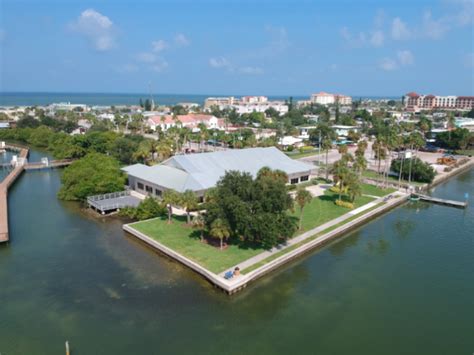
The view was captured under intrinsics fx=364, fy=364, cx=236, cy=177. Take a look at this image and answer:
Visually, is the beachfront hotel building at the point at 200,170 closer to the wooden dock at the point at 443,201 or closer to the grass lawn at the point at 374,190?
the grass lawn at the point at 374,190

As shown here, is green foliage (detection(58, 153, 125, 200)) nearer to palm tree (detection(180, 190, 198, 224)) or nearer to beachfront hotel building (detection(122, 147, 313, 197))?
beachfront hotel building (detection(122, 147, 313, 197))

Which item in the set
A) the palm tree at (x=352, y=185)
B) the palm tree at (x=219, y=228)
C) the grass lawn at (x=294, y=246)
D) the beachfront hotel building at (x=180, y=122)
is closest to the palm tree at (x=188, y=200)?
the palm tree at (x=219, y=228)

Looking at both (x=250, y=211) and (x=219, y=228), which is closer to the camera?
(x=219, y=228)

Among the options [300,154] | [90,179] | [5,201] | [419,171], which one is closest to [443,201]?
[419,171]

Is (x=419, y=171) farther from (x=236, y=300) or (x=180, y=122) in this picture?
(x=180, y=122)

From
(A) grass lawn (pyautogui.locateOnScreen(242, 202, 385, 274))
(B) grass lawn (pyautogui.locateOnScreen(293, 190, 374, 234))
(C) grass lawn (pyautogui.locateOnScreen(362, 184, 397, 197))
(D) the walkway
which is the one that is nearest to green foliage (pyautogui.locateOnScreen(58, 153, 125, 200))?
(B) grass lawn (pyautogui.locateOnScreen(293, 190, 374, 234))

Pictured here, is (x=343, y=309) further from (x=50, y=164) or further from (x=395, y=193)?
(x=50, y=164)
